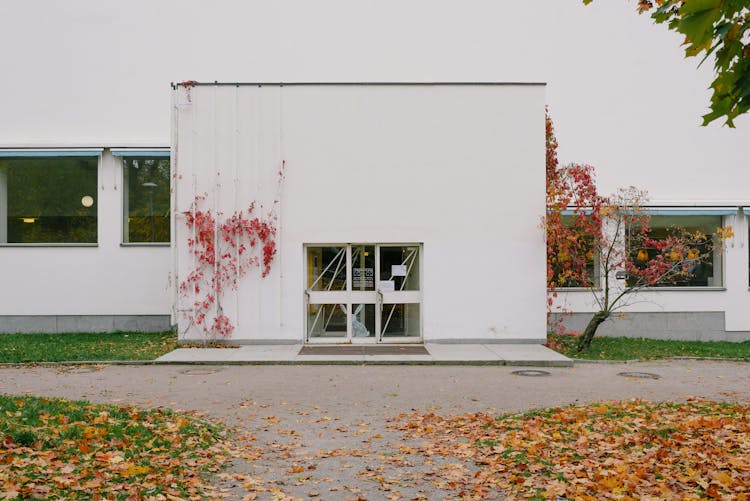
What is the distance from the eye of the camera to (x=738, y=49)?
342 cm

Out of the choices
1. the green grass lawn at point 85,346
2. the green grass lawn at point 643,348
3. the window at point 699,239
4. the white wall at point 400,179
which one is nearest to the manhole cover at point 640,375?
the green grass lawn at point 643,348

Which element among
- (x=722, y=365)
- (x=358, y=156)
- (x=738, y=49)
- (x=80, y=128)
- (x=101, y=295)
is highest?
(x=80, y=128)

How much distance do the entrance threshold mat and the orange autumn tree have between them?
148 inches

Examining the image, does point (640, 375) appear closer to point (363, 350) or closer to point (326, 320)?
point (363, 350)

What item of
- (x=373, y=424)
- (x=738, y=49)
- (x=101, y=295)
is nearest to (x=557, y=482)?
(x=373, y=424)

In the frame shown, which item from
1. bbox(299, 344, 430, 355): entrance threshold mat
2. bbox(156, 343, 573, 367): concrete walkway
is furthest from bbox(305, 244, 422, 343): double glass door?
bbox(156, 343, 573, 367): concrete walkway

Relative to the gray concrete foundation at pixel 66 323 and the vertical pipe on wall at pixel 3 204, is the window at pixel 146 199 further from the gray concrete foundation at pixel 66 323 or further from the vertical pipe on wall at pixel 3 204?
the vertical pipe on wall at pixel 3 204

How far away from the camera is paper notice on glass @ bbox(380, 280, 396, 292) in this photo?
16641 millimetres

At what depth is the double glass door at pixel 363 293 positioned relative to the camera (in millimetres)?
16578

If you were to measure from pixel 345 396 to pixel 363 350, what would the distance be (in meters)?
5.02

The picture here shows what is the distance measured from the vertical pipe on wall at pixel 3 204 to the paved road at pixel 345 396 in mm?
7842

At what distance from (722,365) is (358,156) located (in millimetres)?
9169

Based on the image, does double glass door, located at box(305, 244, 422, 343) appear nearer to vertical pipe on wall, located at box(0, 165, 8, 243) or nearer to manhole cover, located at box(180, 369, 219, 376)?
manhole cover, located at box(180, 369, 219, 376)

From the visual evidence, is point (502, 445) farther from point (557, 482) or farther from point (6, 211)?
point (6, 211)
